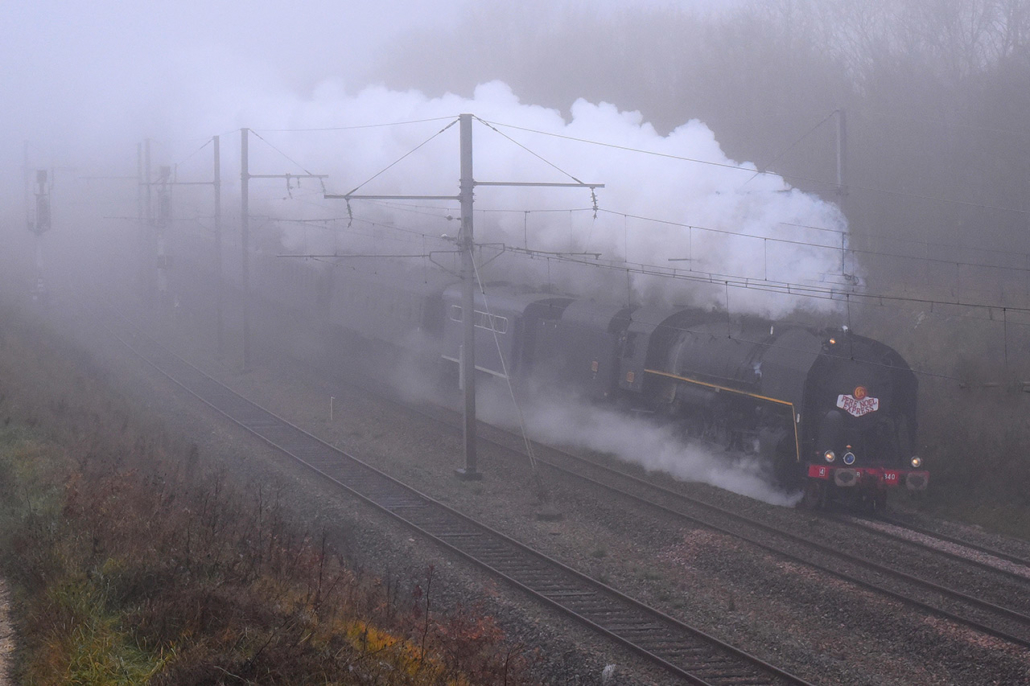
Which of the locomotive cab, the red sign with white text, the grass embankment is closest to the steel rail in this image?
the locomotive cab

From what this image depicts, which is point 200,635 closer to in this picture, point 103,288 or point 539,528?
point 539,528

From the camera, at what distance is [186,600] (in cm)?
→ 664

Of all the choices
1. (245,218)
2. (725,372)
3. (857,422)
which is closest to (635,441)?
(725,372)

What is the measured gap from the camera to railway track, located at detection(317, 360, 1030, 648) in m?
9.74

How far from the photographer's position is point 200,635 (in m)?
6.34

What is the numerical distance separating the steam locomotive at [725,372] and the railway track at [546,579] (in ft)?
11.3

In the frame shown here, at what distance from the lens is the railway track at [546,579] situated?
8547 millimetres

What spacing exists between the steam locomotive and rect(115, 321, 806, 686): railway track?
3.46m

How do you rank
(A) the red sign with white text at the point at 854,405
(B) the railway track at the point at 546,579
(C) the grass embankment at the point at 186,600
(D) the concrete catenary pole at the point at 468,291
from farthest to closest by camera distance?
(D) the concrete catenary pole at the point at 468,291 → (A) the red sign with white text at the point at 854,405 → (B) the railway track at the point at 546,579 → (C) the grass embankment at the point at 186,600

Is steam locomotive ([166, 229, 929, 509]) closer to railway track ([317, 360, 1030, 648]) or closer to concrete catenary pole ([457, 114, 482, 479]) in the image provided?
concrete catenary pole ([457, 114, 482, 479])

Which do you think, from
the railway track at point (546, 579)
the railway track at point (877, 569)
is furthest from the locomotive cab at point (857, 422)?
the railway track at point (546, 579)

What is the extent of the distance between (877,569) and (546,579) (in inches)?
173

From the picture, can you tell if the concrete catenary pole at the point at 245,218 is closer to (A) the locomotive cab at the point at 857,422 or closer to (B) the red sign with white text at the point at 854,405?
(A) the locomotive cab at the point at 857,422

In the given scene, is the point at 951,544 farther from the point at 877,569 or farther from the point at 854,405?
the point at 854,405
